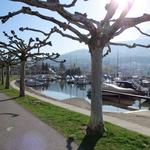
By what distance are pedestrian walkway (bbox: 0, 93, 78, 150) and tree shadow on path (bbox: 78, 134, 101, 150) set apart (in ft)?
0.72

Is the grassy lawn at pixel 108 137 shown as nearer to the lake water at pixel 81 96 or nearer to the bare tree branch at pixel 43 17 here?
the bare tree branch at pixel 43 17

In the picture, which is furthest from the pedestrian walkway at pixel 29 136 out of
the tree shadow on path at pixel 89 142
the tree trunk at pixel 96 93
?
the tree trunk at pixel 96 93

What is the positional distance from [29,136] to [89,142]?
2119mm

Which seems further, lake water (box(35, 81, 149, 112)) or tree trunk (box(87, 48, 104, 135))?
lake water (box(35, 81, 149, 112))

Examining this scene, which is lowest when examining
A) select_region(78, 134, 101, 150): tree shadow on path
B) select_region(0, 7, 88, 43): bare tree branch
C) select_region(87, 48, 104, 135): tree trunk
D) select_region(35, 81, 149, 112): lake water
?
select_region(35, 81, 149, 112): lake water

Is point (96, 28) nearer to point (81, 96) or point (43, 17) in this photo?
point (43, 17)

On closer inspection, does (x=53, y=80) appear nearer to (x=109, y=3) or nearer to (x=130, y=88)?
(x=130, y=88)

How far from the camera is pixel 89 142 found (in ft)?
38.4

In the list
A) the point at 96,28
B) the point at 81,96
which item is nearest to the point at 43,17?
the point at 96,28

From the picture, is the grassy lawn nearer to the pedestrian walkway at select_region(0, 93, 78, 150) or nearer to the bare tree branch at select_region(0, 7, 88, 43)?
the pedestrian walkway at select_region(0, 93, 78, 150)

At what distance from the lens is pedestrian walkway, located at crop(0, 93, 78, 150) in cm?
1113

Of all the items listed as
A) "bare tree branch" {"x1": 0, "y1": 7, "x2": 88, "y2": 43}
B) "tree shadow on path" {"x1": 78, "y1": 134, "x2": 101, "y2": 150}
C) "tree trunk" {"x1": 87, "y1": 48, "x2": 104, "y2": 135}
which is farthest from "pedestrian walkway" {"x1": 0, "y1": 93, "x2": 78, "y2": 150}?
"bare tree branch" {"x1": 0, "y1": 7, "x2": 88, "y2": 43}

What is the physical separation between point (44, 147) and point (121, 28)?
15.4 ft

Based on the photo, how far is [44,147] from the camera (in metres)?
11.0
